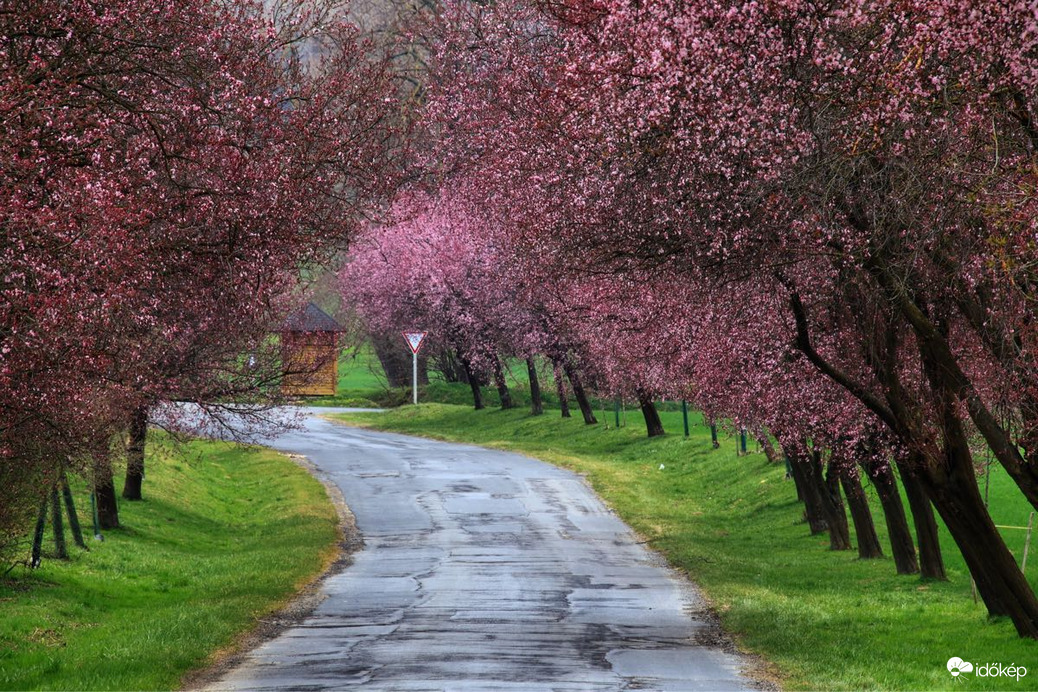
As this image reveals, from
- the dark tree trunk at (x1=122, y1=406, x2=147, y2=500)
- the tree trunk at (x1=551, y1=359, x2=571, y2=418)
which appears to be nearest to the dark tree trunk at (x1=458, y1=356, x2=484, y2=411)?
the tree trunk at (x1=551, y1=359, x2=571, y2=418)

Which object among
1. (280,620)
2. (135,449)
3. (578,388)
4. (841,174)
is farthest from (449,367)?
(841,174)

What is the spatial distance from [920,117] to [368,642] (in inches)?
326

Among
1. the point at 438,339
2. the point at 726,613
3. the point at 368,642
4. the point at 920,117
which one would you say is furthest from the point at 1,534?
the point at 438,339

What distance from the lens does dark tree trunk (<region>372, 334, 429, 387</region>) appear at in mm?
70750

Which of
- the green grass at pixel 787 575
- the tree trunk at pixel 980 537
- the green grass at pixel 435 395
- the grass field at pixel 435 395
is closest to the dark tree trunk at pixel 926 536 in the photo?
the green grass at pixel 787 575

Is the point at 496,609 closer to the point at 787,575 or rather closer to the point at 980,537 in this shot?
the point at 980,537

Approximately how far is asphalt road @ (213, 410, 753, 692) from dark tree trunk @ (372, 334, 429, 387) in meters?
35.4

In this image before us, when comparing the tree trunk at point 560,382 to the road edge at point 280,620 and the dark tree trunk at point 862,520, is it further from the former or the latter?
the dark tree trunk at point 862,520

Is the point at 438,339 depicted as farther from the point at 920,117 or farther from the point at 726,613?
the point at 920,117

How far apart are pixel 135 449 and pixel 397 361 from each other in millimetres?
50638

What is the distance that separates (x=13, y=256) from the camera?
1060 centimetres

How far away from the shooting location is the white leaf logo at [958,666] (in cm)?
1293

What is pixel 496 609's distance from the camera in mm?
17734

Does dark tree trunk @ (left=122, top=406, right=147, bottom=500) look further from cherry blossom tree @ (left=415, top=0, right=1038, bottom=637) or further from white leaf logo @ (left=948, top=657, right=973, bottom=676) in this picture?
white leaf logo @ (left=948, top=657, right=973, bottom=676)
